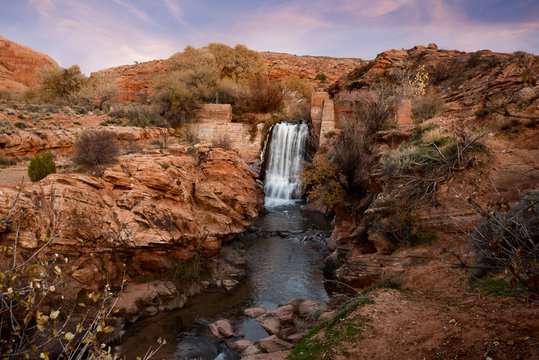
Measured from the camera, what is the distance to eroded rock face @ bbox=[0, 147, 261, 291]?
7.65 metres

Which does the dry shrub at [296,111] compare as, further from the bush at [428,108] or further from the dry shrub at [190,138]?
A: the bush at [428,108]

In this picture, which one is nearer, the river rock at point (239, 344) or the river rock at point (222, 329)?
the river rock at point (239, 344)

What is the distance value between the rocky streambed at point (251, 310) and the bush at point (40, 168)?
5.41 metres

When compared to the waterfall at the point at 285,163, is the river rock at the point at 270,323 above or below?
below

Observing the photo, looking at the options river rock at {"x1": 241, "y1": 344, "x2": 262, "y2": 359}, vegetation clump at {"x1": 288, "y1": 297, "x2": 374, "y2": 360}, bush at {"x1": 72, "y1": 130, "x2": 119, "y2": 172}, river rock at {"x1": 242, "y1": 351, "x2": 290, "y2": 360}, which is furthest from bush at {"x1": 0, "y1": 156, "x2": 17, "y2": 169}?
vegetation clump at {"x1": 288, "y1": 297, "x2": 374, "y2": 360}

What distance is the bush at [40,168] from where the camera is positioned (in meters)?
8.98

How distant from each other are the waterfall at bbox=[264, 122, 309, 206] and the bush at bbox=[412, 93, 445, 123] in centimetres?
662

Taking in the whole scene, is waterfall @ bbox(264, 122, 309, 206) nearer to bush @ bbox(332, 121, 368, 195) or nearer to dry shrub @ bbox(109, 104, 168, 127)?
bush @ bbox(332, 121, 368, 195)

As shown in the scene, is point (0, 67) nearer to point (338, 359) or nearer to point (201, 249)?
point (201, 249)

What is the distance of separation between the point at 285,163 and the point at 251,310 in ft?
38.0

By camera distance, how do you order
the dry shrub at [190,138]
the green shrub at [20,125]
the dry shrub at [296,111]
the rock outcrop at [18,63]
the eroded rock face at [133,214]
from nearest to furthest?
the eroded rock face at [133,214] < the green shrub at [20,125] < the dry shrub at [190,138] < the dry shrub at [296,111] < the rock outcrop at [18,63]

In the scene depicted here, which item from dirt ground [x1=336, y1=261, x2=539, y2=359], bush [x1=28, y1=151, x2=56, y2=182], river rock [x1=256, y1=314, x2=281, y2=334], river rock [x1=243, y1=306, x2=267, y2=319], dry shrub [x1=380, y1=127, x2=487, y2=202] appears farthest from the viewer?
bush [x1=28, y1=151, x2=56, y2=182]

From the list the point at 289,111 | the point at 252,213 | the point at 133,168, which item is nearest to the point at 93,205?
the point at 133,168

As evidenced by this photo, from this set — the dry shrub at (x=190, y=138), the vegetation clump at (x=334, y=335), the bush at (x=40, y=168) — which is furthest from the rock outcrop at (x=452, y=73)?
the bush at (x=40, y=168)
